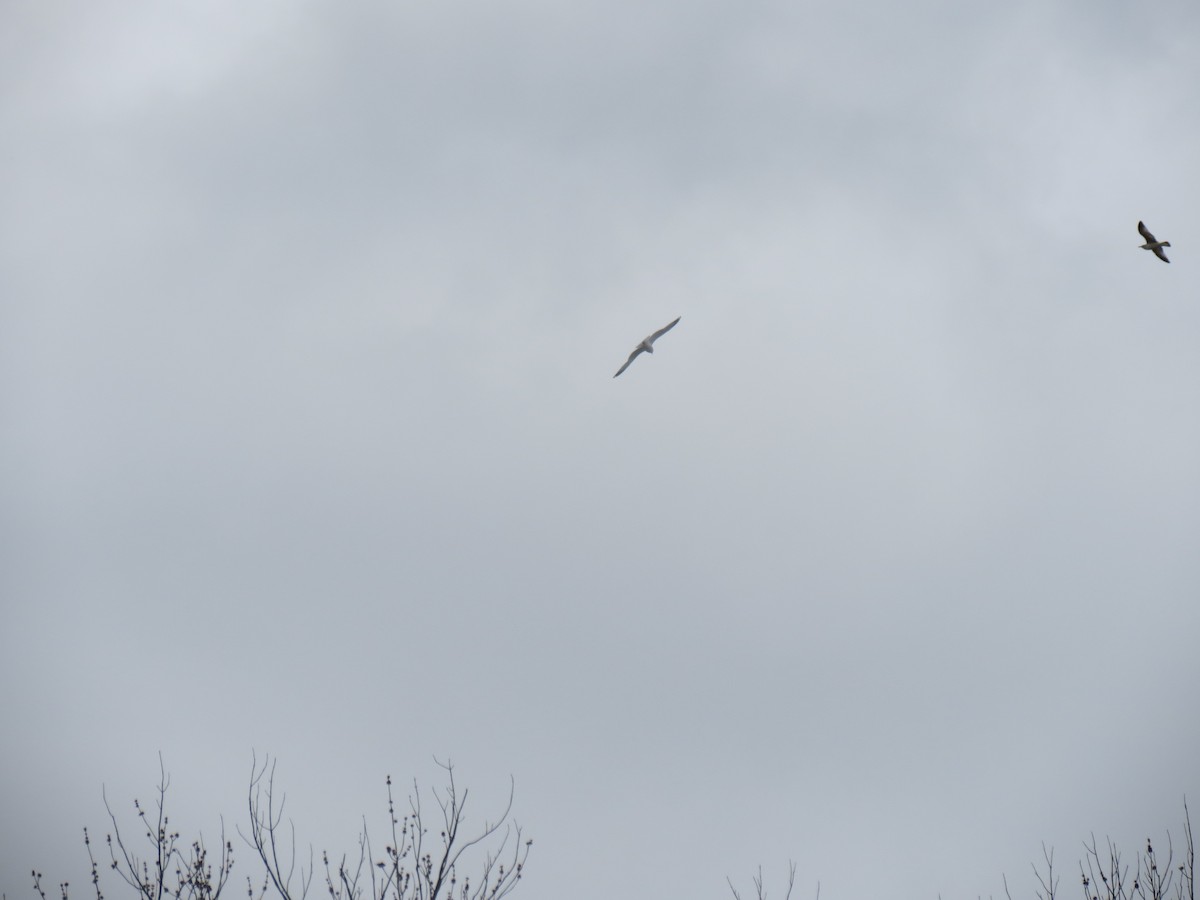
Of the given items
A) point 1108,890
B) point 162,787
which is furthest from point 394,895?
point 1108,890

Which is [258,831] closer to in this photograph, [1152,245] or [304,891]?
[304,891]

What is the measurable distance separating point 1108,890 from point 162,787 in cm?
1511

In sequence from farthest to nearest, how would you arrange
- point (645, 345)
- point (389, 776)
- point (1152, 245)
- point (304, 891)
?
point (645, 345) < point (1152, 245) < point (304, 891) < point (389, 776)

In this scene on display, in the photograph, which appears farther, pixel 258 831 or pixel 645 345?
pixel 645 345

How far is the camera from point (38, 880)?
45.5ft

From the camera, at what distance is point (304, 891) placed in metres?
13.8

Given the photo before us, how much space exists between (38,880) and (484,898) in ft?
19.9

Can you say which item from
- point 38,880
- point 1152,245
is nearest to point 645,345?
point 1152,245

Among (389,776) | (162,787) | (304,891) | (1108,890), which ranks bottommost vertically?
(1108,890)

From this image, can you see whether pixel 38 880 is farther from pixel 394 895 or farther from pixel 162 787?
pixel 394 895

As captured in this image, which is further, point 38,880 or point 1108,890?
point 1108,890

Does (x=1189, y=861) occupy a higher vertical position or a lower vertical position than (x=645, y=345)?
lower

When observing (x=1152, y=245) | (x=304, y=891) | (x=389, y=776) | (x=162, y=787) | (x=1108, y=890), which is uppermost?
(x=1152, y=245)

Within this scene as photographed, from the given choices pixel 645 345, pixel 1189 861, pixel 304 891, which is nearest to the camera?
pixel 304 891
